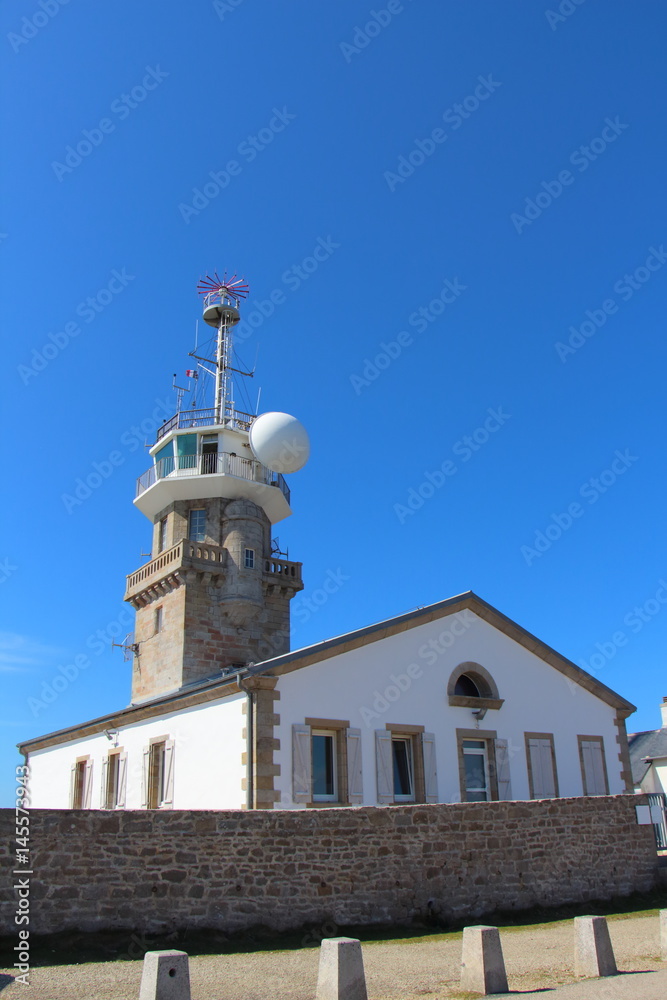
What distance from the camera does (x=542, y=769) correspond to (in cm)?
1681

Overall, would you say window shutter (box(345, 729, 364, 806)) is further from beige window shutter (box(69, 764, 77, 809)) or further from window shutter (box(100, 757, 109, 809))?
beige window shutter (box(69, 764, 77, 809))

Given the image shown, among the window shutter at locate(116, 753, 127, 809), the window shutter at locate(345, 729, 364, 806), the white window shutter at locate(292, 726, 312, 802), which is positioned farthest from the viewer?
the window shutter at locate(116, 753, 127, 809)

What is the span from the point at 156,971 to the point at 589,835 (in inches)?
345

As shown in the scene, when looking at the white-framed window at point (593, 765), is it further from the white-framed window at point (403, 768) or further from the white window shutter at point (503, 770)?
the white-framed window at point (403, 768)

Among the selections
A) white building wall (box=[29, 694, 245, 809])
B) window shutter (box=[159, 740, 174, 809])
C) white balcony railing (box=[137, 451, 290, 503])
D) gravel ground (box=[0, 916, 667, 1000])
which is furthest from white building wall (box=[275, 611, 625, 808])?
white balcony railing (box=[137, 451, 290, 503])

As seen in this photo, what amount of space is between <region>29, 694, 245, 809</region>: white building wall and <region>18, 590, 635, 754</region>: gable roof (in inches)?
8.3

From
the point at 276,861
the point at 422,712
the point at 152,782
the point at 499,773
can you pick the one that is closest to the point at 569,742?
the point at 499,773

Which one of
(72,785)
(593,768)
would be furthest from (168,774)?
(593,768)

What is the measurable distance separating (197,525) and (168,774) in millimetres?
10084

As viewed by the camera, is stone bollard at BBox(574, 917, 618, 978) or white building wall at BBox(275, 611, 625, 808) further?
white building wall at BBox(275, 611, 625, 808)

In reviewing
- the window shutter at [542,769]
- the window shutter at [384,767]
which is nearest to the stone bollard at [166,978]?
the window shutter at [384,767]

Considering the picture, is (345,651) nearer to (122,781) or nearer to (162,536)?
(122,781)

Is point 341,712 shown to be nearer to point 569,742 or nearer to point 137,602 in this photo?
point 569,742

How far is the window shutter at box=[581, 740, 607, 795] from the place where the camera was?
57.4 feet
